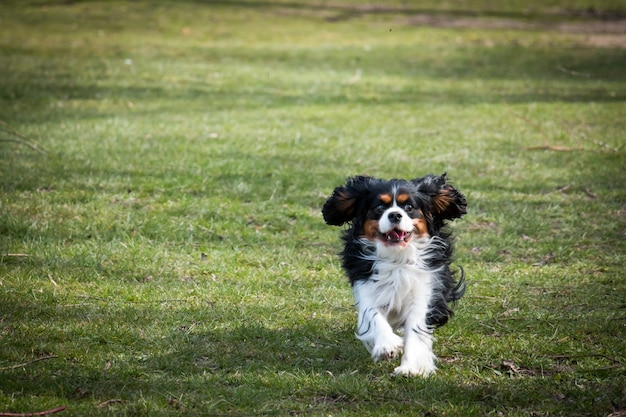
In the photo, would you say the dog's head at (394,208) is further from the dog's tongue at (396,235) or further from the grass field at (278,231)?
the grass field at (278,231)

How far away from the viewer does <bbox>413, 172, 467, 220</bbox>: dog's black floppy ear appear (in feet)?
18.4

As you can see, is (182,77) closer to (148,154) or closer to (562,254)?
(148,154)

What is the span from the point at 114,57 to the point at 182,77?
3.06 metres

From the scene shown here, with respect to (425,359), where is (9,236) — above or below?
below

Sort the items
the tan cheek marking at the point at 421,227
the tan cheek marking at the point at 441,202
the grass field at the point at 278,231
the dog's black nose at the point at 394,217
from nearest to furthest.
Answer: the grass field at the point at 278,231 < the dog's black nose at the point at 394,217 < the tan cheek marking at the point at 421,227 < the tan cheek marking at the point at 441,202

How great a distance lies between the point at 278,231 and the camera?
8.12 metres

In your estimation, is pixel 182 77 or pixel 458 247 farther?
pixel 182 77

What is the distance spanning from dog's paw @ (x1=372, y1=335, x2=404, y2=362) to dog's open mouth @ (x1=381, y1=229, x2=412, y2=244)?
0.66 m

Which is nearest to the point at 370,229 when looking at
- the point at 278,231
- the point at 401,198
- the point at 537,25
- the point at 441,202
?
the point at 401,198

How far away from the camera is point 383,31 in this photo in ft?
83.0

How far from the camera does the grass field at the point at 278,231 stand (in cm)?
478

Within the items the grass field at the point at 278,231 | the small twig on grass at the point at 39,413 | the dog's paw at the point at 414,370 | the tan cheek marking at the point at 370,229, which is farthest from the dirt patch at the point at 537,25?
the small twig on grass at the point at 39,413

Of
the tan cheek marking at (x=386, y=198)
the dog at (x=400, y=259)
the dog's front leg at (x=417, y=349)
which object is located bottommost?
the dog's front leg at (x=417, y=349)

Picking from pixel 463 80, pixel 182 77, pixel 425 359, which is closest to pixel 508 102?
pixel 463 80
